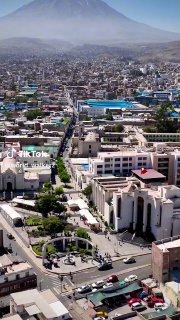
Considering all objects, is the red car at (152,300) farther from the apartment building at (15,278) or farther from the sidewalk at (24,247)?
the sidewalk at (24,247)

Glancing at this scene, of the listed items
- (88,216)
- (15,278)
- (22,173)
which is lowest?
(88,216)

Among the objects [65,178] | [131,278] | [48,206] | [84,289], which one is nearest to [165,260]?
[131,278]

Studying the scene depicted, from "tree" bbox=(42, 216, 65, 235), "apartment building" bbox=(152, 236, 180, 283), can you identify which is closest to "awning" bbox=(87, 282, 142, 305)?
"apartment building" bbox=(152, 236, 180, 283)

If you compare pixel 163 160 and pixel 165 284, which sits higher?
pixel 163 160

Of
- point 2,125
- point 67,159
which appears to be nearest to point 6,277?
point 67,159

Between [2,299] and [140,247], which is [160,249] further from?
[2,299]

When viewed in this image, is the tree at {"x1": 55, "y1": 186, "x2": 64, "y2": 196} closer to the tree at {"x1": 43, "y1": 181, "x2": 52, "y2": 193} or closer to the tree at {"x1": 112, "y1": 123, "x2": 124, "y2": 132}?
the tree at {"x1": 43, "y1": 181, "x2": 52, "y2": 193}

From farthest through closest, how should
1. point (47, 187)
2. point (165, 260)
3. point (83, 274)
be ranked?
point (47, 187) → point (83, 274) → point (165, 260)

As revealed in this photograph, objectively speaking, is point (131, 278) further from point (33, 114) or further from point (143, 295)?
point (33, 114)
